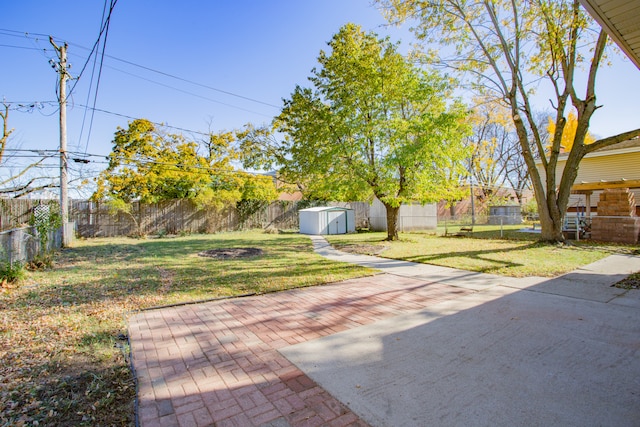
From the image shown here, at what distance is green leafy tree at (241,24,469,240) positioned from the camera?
11086 millimetres

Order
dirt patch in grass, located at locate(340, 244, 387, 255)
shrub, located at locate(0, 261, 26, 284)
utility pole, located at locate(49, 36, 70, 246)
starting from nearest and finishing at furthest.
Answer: shrub, located at locate(0, 261, 26, 284) < dirt patch in grass, located at locate(340, 244, 387, 255) < utility pole, located at locate(49, 36, 70, 246)

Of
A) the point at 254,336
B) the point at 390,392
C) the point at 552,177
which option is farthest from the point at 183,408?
the point at 552,177

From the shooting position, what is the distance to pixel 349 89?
1145 cm

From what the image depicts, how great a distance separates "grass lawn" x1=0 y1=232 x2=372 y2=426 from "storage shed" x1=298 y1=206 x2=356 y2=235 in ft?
25.9

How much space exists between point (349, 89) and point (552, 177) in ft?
26.0

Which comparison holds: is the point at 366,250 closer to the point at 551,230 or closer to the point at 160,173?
the point at 551,230

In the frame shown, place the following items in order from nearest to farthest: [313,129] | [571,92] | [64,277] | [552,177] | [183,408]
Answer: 1. [183,408]
2. [64,277]
3. [571,92]
4. [552,177]
5. [313,129]

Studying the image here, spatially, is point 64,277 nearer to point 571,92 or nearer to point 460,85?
point 460,85

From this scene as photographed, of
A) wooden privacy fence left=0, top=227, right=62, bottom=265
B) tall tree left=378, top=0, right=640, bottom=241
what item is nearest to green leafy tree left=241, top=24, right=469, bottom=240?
tall tree left=378, top=0, right=640, bottom=241

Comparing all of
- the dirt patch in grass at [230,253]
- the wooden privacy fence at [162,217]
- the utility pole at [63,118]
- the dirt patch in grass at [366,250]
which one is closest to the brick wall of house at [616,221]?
the dirt patch in grass at [366,250]

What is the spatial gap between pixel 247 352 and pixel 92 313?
2.72m

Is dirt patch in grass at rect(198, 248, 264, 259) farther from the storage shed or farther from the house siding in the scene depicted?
the house siding

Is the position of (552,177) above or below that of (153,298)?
above

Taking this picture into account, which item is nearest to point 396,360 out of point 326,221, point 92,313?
point 92,313
